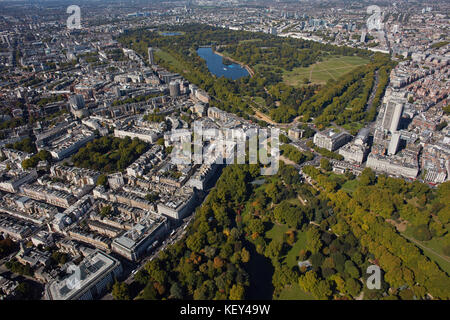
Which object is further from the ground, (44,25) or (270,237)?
(44,25)

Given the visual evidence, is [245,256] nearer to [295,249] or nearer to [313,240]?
[295,249]

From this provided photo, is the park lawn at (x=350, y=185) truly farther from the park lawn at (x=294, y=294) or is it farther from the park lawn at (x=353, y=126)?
the park lawn at (x=294, y=294)

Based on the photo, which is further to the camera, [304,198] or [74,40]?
[74,40]

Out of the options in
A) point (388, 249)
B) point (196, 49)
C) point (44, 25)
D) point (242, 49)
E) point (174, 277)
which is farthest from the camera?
point (44, 25)

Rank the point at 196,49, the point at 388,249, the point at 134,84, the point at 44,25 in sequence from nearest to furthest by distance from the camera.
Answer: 1. the point at 388,249
2. the point at 134,84
3. the point at 196,49
4. the point at 44,25

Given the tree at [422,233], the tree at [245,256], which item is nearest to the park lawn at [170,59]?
the tree at [245,256]

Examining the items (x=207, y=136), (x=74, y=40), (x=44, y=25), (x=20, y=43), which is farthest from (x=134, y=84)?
(x=44, y=25)

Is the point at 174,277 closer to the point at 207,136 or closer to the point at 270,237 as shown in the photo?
the point at 270,237
